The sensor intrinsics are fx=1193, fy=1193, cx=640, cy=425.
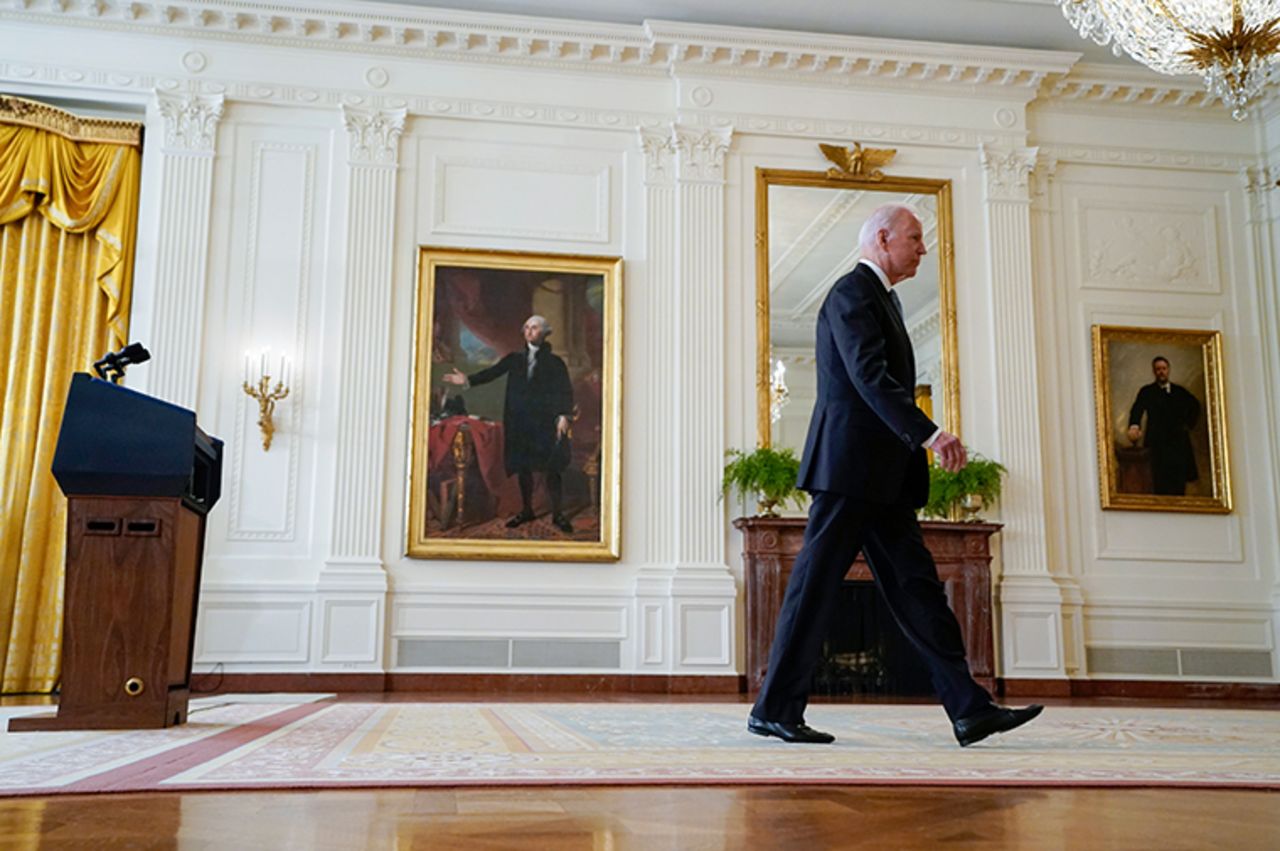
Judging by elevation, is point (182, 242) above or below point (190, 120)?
below

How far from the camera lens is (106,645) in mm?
3789

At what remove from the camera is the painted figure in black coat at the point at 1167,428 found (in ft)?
28.2

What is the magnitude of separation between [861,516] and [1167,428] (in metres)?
5.91

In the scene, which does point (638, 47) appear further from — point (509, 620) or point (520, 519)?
point (509, 620)

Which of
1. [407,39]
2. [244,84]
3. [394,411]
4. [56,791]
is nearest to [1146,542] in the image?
[394,411]

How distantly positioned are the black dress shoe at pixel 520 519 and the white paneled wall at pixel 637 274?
0.89ft

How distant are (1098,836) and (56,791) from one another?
1.88 m

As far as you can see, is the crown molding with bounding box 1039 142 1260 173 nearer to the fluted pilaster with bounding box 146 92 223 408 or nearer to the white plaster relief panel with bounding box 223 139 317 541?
the white plaster relief panel with bounding box 223 139 317 541

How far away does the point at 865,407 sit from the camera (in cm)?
366

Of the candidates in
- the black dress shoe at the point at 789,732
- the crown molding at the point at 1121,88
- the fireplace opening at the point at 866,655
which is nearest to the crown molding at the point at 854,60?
the crown molding at the point at 1121,88

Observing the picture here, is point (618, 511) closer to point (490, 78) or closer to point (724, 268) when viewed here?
point (724, 268)

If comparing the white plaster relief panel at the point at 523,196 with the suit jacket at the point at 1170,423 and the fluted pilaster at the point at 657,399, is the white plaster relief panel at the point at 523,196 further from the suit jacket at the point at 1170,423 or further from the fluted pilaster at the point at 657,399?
the suit jacket at the point at 1170,423

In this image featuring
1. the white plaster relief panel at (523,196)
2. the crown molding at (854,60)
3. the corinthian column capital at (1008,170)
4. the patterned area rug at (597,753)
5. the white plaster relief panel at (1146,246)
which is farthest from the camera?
the white plaster relief panel at (1146,246)

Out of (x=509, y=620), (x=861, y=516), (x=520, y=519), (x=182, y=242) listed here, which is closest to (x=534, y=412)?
(x=520, y=519)
